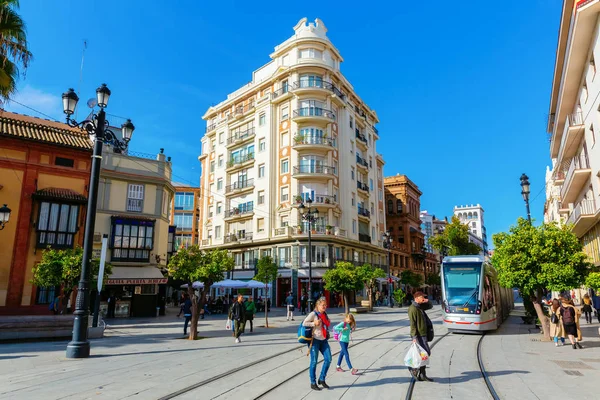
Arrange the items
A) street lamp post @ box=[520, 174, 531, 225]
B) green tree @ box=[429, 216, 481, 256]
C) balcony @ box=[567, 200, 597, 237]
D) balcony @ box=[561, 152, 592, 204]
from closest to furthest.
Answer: street lamp post @ box=[520, 174, 531, 225], balcony @ box=[567, 200, 597, 237], balcony @ box=[561, 152, 592, 204], green tree @ box=[429, 216, 481, 256]

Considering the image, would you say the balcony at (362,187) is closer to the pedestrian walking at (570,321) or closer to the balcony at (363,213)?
the balcony at (363,213)

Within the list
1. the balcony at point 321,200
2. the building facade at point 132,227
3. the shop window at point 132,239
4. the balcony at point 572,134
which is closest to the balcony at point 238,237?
the balcony at point 321,200

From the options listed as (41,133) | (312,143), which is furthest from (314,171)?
(41,133)

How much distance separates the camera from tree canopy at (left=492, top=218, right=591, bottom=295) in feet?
44.1

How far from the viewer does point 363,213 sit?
45562 millimetres

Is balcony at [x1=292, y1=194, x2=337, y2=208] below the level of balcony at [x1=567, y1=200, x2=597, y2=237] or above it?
above

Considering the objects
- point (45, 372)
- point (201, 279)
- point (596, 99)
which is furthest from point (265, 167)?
point (45, 372)

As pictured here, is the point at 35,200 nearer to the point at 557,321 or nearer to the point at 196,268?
the point at 196,268

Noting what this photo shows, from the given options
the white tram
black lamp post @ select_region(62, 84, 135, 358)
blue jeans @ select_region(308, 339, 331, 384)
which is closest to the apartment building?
the white tram

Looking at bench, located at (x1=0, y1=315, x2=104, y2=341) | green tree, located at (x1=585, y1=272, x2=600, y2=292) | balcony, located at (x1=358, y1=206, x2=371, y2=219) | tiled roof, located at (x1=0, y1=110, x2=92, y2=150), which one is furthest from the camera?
balcony, located at (x1=358, y1=206, x2=371, y2=219)

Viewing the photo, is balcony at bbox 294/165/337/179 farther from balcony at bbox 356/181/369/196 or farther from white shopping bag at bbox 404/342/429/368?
white shopping bag at bbox 404/342/429/368

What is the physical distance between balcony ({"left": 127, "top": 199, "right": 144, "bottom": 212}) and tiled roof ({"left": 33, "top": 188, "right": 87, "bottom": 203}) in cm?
591

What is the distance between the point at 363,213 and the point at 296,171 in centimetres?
1025

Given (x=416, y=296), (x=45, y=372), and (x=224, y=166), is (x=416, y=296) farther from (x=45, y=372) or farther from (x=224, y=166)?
(x=224, y=166)
